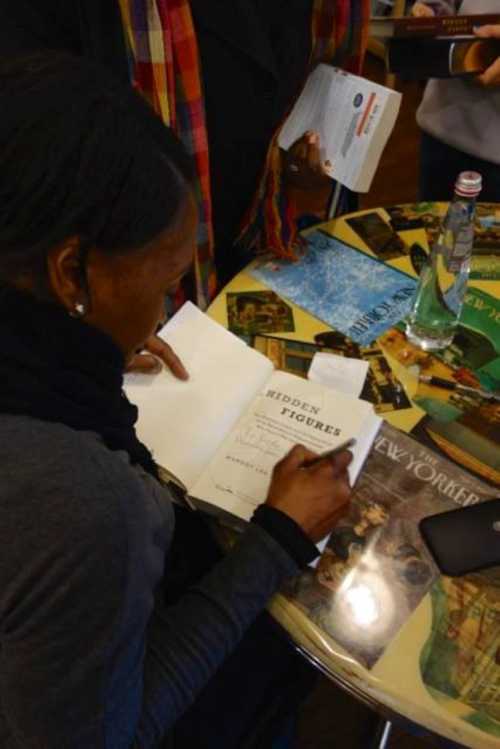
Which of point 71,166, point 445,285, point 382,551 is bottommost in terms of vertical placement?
point 382,551

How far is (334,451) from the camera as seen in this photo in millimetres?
817

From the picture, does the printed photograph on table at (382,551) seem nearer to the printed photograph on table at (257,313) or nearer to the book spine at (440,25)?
the printed photograph on table at (257,313)

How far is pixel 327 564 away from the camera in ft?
2.42

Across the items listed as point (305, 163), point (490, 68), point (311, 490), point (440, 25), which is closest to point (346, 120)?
point (305, 163)

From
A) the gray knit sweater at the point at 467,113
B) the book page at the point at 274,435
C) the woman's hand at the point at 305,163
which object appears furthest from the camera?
the gray knit sweater at the point at 467,113

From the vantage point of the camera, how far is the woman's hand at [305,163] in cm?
117

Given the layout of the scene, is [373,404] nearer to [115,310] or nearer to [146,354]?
[146,354]

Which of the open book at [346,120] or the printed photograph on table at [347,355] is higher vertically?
the open book at [346,120]

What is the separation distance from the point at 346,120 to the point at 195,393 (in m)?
0.55

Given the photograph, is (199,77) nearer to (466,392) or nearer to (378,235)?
(378,235)

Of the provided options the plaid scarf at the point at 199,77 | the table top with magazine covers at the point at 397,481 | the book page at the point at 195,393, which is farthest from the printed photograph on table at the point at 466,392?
the plaid scarf at the point at 199,77

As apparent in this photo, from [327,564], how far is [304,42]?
2.80 ft

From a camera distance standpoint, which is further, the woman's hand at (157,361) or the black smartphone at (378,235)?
the black smartphone at (378,235)

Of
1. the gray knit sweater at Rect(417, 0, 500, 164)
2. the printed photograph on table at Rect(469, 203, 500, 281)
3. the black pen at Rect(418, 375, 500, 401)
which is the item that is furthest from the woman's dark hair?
the gray knit sweater at Rect(417, 0, 500, 164)
